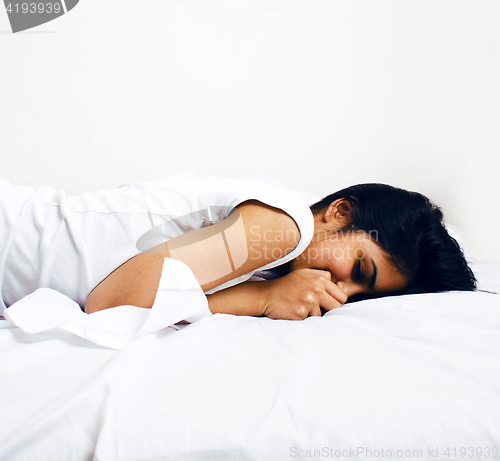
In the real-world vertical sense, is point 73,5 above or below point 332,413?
above

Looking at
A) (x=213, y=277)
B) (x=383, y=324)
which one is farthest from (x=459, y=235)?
(x=213, y=277)

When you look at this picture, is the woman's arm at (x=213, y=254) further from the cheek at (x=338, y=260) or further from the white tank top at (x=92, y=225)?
the cheek at (x=338, y=260)

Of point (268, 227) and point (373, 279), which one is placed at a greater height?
point (268, 227)

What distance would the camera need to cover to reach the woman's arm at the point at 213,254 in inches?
24.7

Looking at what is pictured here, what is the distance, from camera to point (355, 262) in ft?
2.59

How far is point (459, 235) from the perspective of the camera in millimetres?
1167

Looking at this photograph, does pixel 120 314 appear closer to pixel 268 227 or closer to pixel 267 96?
pixel 268 227

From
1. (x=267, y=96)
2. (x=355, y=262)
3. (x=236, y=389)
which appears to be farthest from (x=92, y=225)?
(x=267, y=96)

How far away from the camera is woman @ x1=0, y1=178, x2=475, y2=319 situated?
0.65 metres

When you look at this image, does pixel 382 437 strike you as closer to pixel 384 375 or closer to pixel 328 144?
pixel 384 375

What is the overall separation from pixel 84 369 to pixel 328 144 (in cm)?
118

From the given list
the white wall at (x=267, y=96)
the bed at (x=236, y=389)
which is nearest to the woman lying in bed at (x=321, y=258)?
the bed at (x=236, y=389)

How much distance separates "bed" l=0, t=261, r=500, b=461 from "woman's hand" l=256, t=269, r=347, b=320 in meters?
0.15

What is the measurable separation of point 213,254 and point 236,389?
0.97 feet
